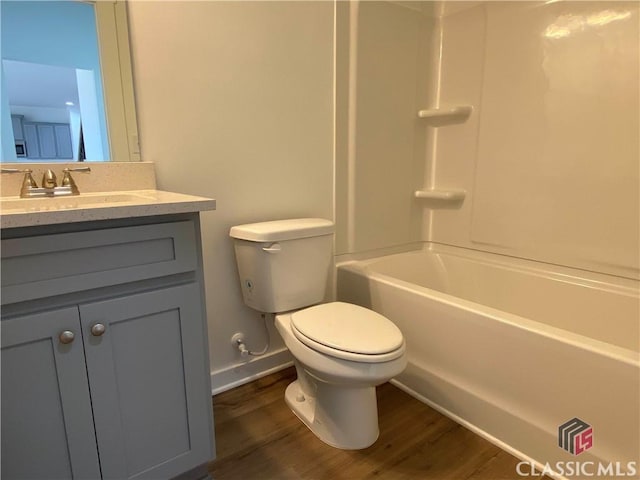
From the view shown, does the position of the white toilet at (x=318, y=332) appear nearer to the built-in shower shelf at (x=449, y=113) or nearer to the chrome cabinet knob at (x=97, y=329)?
the chrome cabinet knob at (x=97, y=329)

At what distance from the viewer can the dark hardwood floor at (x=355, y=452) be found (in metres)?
1.37

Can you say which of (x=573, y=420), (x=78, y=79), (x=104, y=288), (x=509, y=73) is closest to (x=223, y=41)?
(x=78, y=79)

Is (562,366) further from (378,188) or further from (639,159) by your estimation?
(378,188)

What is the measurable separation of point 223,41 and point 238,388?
1.50 meters

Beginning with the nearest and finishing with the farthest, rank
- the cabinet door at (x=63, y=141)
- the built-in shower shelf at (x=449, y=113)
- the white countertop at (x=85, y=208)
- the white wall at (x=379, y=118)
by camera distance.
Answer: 1. the white countertop at (x=85, y=208)
2. the cabinet door at (x=63, y=141)
3. the white wall at (x=379, y=118)
4. the built-in shower shelf at (x=449, y=113)

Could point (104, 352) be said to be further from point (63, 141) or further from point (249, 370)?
point (249, 370)

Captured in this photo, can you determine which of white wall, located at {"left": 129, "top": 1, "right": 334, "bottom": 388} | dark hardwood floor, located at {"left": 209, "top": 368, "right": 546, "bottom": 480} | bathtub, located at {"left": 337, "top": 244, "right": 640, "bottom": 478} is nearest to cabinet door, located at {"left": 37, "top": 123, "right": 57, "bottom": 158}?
white wall, located at {"left": 129, "top": 1, "right": 334, "bottom": 388}

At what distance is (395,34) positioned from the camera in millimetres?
2047

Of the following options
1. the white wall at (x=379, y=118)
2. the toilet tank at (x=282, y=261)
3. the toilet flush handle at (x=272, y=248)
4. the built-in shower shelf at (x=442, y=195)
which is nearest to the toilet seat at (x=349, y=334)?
the toilet tank at (x=282, y=261)

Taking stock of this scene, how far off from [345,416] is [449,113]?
1589 millimetres

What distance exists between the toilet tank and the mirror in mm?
544

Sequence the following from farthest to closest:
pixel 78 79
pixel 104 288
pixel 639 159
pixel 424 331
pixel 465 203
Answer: pixel 465 203 < pixel 424 331 < pixel 639 159 < pixel 78 79 < pixel 104 288

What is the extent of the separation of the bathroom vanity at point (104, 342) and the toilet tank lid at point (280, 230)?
44 cm

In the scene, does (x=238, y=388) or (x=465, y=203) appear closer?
(x=238, y=388)
